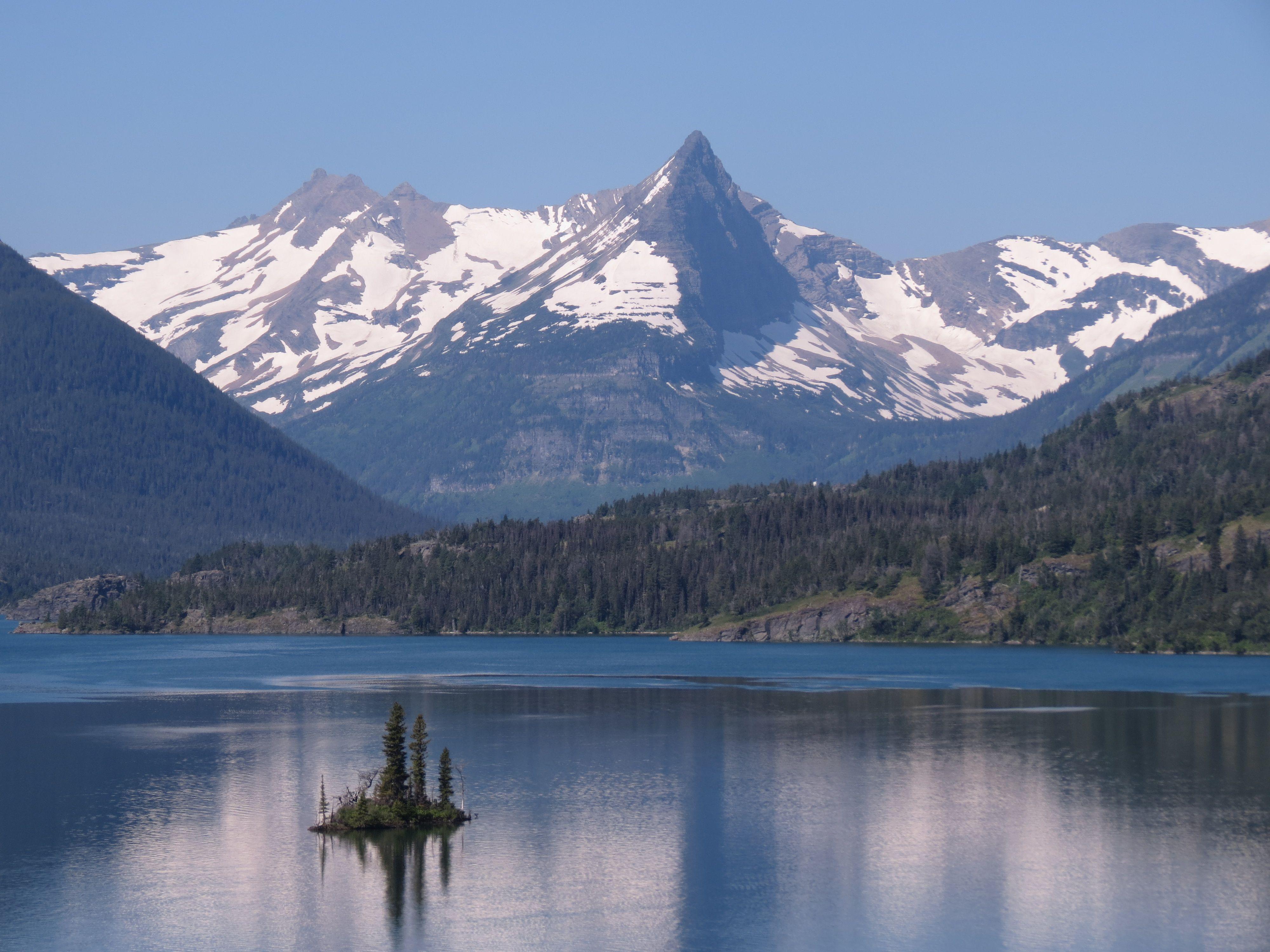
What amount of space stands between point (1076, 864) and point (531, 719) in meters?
71.1

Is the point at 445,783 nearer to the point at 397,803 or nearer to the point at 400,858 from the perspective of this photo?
the point at 397,803

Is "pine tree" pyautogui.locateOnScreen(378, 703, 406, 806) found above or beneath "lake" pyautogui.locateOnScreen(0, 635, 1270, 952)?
above

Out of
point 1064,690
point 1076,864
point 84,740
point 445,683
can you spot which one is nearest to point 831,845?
point 1076,864

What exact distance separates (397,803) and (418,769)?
2.72m

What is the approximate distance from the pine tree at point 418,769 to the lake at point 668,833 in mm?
3124

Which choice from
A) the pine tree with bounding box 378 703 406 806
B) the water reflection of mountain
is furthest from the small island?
the water reflection of mountain

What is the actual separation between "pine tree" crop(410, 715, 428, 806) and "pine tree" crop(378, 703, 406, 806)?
654mm

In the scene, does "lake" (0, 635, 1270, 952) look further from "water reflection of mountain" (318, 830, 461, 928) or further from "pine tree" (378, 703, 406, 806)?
"pine tree" (378, 703, 406, 806)

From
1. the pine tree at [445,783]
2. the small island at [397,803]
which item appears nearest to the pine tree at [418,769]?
the small island at [397,803]

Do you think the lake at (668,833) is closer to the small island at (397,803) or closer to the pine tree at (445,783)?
the small island at (397,803)

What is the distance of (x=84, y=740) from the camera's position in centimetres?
13225

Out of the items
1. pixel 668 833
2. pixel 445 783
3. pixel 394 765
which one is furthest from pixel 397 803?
pixel 668 833

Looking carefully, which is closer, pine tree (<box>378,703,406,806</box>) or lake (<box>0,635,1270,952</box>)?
lake (<box>0,635,1270,952</box>)

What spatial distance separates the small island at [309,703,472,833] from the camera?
297 ft
